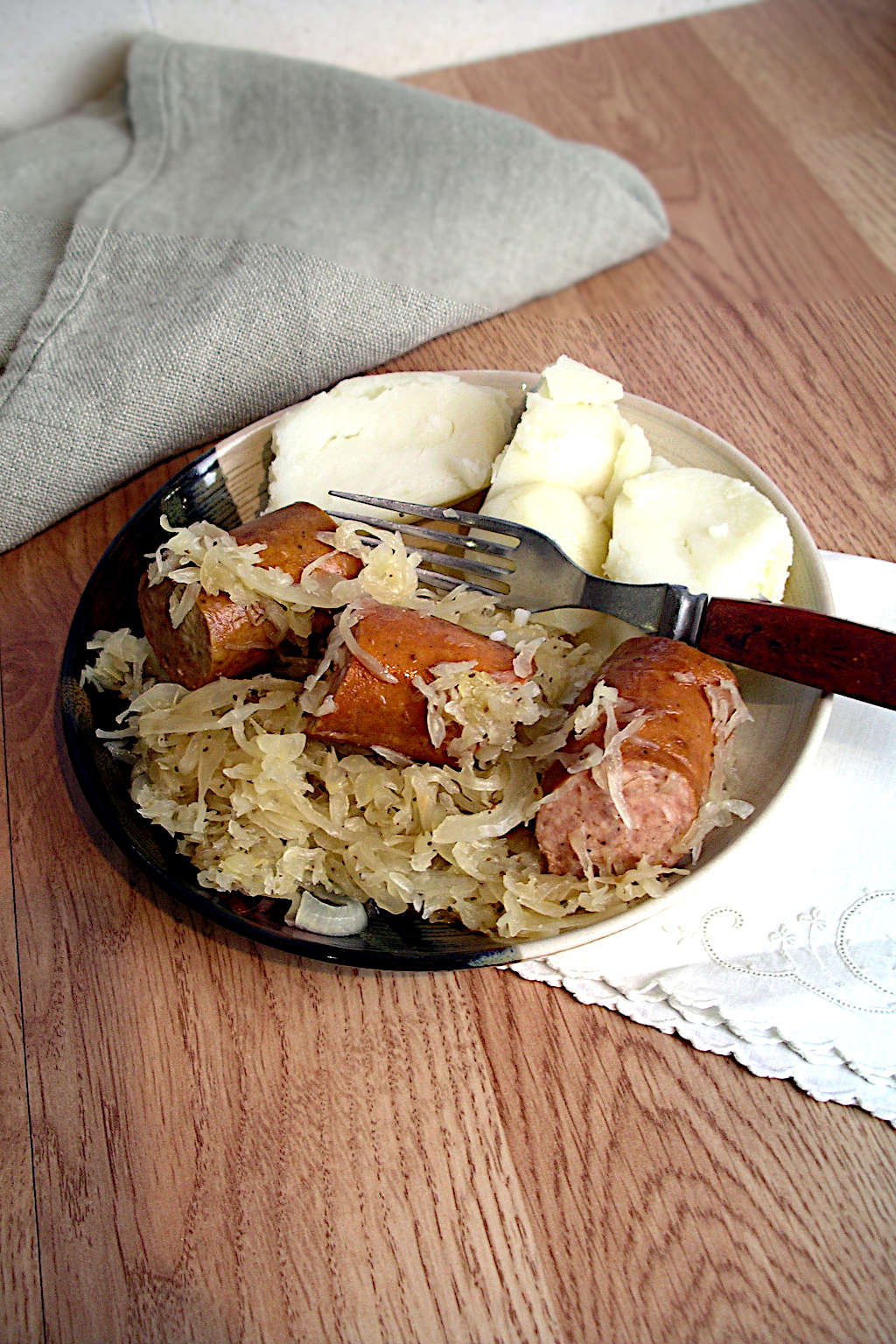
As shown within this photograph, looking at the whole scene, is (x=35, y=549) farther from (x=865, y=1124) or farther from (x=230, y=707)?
(x=865, y=1124)

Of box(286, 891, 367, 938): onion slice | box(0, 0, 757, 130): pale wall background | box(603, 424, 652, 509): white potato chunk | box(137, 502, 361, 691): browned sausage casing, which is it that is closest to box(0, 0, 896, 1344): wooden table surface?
box(286, 891, 367, 938): onion slice

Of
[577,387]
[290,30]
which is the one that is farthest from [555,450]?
[290,30]

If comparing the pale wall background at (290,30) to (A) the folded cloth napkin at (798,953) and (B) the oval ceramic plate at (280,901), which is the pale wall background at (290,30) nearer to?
(B) the oval ceramic plate at (280,901)

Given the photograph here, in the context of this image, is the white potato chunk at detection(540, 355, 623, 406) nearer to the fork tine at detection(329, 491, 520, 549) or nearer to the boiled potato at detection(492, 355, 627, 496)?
the boiled potato at detection(492, 355, 627, 496)

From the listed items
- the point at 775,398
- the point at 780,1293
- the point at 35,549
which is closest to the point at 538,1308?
the point at 780,1293

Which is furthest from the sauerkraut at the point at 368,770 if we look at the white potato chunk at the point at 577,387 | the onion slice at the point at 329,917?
the white potato chunk at the point at 577,387
